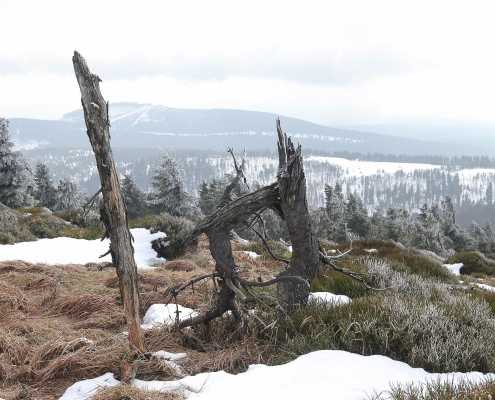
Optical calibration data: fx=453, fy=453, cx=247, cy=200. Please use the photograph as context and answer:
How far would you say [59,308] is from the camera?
6586 mm

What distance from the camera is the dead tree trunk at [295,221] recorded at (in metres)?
4.93

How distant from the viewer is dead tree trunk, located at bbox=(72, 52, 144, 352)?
4.00 metres

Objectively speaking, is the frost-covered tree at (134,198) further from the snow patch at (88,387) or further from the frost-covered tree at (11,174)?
the snow patch at (88,387)

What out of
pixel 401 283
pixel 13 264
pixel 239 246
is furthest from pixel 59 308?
pixel 239 246

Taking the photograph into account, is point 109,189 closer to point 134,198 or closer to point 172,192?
A: point 172,192

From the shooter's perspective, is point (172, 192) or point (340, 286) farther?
point (172, 192)

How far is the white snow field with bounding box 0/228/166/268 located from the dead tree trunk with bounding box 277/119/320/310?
6.70m

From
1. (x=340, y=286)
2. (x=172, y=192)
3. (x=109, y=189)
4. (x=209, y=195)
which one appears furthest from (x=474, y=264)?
(x=209, y=195)

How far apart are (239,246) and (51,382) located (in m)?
11.3

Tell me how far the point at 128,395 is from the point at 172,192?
40.2 meters

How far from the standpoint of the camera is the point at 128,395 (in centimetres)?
350

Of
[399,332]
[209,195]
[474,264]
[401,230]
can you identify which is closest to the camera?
[399,332]

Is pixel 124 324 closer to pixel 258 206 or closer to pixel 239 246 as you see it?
pixel 258 206

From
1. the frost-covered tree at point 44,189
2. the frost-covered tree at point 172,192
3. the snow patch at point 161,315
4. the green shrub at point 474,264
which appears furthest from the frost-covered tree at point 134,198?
the snow patch at point 161,315
